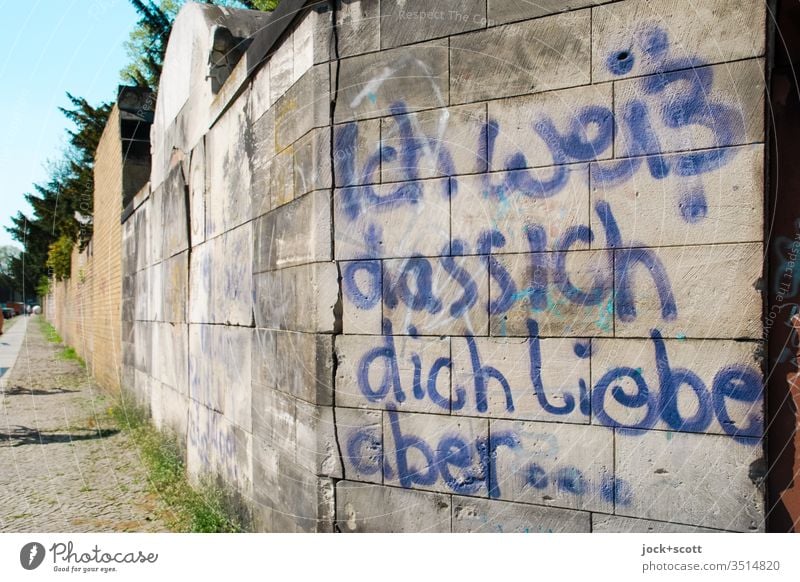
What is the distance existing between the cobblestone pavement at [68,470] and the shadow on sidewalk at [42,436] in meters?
0.01

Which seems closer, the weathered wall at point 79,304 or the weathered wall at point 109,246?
the weathered wall at point 109,246

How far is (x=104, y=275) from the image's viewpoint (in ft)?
46.1

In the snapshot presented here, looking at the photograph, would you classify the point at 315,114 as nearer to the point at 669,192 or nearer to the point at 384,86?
the point at 384,86

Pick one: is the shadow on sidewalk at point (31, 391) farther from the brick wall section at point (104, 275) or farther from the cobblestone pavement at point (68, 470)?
the brick wall section at point (104, 275)

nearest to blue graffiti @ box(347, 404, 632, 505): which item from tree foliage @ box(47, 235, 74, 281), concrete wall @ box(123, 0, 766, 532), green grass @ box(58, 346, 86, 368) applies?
concrete wall @ box(123, 0, 766, 532)

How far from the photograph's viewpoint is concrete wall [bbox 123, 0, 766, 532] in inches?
113
